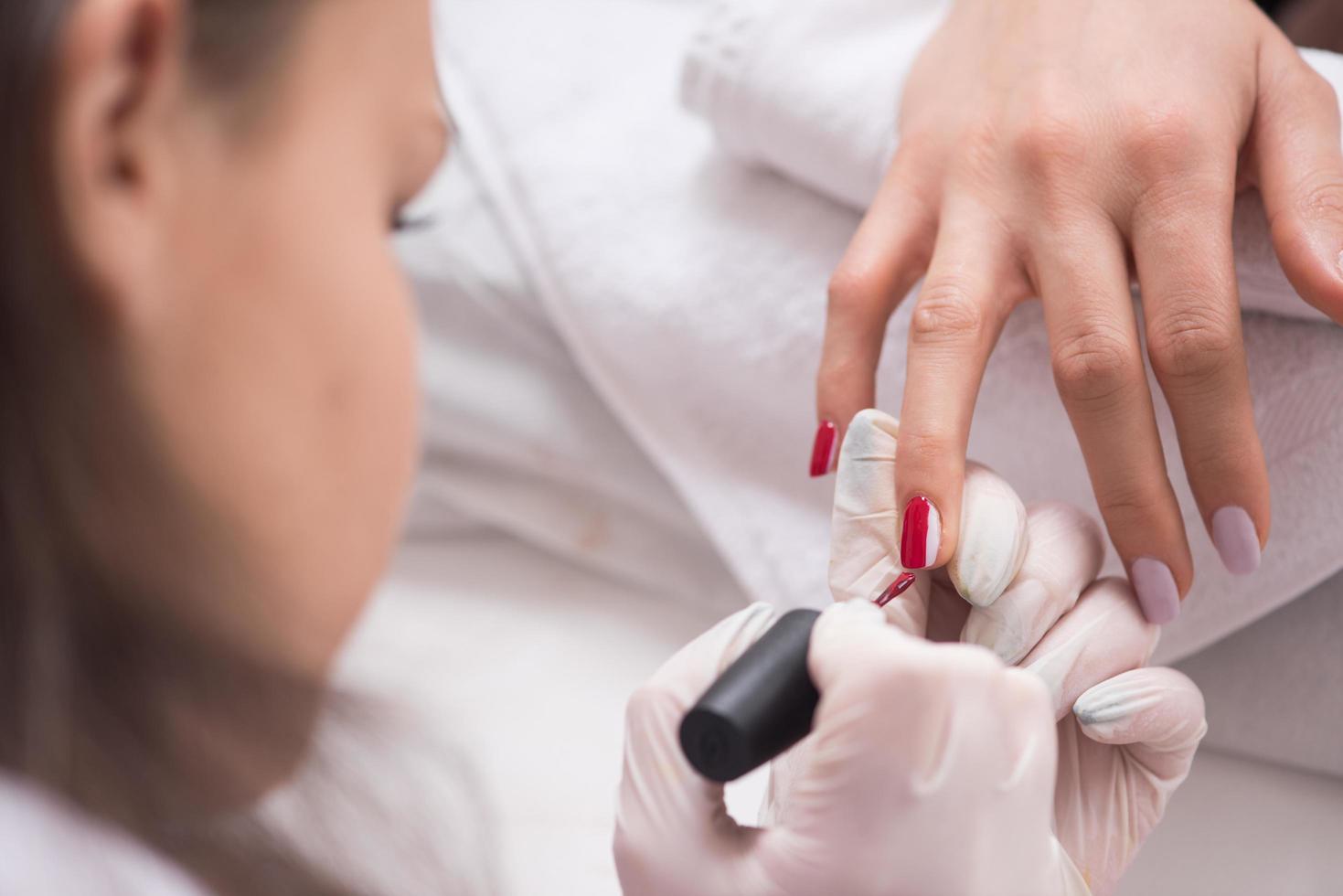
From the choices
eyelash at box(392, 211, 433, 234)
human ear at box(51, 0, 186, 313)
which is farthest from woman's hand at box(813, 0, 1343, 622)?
human ear at box(51, 0, 186, 313)

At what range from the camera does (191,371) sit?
12.4 inches

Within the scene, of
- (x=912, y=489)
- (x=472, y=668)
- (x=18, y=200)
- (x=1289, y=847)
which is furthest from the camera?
(x=472, y=668)

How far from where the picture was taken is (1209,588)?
631 millimetres

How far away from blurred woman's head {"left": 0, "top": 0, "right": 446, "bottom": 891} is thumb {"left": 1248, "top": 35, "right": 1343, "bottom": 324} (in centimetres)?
41

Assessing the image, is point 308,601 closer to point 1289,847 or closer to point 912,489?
point 912,489

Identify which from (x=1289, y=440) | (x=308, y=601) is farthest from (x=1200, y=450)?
(x=308, y=601)

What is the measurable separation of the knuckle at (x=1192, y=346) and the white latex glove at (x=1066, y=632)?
9 centimetres

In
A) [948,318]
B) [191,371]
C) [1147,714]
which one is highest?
[191,371]

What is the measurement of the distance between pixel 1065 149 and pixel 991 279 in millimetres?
77

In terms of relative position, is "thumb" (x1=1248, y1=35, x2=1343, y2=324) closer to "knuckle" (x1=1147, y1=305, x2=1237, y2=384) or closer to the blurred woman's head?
"knuckle" (x1=1147, y1=305, x2=1237, y2=384)

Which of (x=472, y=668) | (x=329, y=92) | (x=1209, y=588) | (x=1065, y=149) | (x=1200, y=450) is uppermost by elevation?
(x=329, y=92)

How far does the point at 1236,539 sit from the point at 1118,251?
15 centimetres

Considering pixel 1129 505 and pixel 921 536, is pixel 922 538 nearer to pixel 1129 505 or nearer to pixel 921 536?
pixel 921 536

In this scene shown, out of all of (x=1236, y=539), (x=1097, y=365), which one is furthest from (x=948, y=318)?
(x=1236, y=539)
